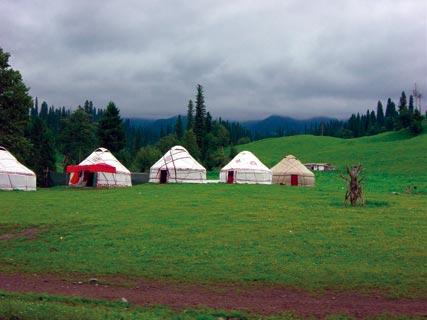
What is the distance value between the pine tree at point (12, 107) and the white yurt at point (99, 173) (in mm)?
5490

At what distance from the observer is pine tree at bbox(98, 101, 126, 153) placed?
220 ft

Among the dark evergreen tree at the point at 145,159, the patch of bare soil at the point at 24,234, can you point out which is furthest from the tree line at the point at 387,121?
the patch of bare soil at the point at 24,234

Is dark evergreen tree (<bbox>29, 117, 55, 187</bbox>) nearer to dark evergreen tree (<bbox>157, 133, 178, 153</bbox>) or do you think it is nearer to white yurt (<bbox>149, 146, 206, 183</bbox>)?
dark evergreen tree (<bbox>157, 133, 178, 153</bbox>)

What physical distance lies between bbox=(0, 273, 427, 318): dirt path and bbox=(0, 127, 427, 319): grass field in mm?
641

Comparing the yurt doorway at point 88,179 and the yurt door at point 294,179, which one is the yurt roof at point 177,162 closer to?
the yurt doorway at point 88,179

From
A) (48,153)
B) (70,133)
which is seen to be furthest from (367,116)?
(48,153)

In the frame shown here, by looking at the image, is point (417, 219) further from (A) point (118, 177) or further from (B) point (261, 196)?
(A) point (118, 177)

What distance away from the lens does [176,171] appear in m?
47.6

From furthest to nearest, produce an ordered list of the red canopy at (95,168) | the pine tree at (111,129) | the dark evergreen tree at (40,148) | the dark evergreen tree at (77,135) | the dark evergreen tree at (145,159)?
the dark evergreen tree at (77,135), the dark evergreen tree at (145,159), the pine tree at (111,129), the dark evergreen tree at (40,148), the red canopy at (95,168)

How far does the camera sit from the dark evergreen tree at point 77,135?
275ft

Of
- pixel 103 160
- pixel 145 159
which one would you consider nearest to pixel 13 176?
pixel 103 160

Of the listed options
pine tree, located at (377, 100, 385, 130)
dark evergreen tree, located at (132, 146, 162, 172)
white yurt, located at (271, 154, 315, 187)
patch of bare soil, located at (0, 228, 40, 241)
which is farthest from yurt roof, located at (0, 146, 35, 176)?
pine tree, located at (377, 100, 385, 130)

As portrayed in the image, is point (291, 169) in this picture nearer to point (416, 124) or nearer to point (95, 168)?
point (95, 168)

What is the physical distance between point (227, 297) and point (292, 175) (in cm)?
3828
